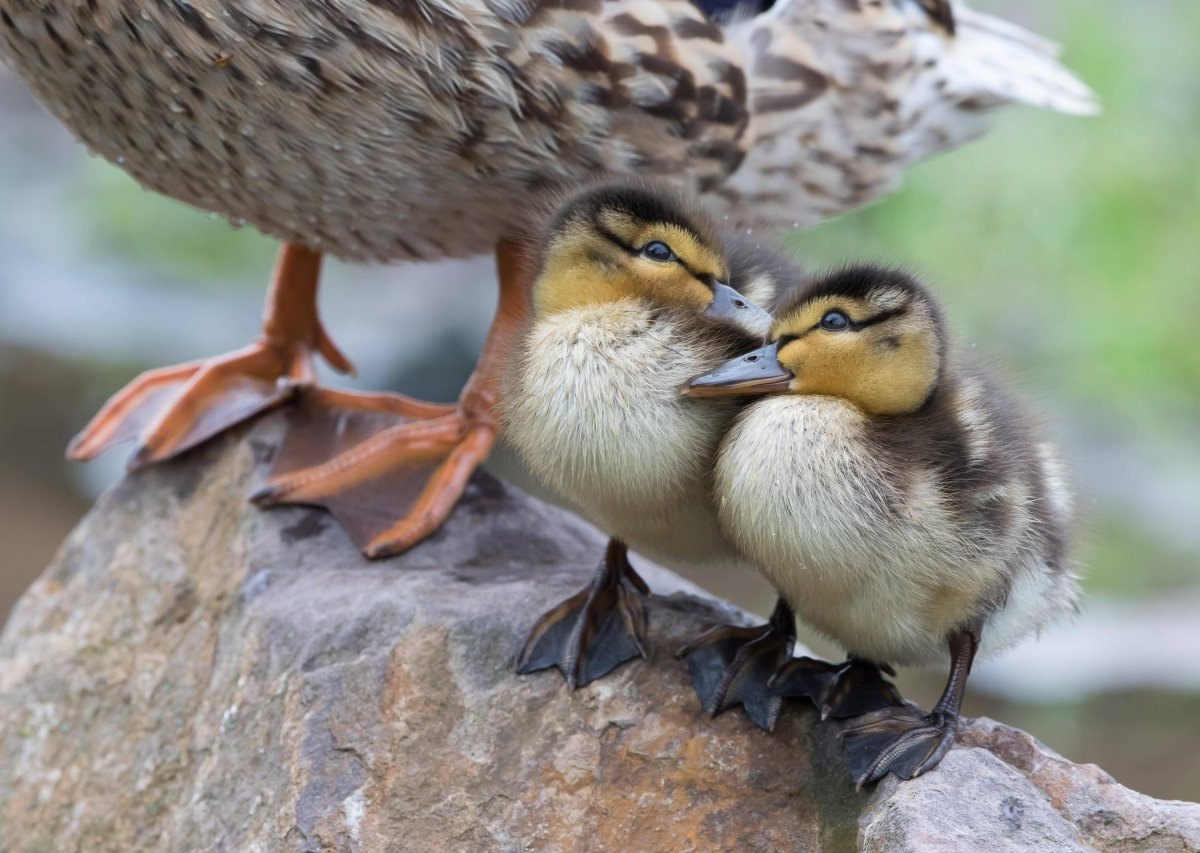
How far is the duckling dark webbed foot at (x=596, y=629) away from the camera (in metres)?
2.06

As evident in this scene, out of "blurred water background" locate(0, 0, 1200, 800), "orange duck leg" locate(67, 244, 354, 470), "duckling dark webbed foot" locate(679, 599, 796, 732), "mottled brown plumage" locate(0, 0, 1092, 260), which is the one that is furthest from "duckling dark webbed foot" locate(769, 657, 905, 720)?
"blurred water background" locate(0, 0, 1200, 800)

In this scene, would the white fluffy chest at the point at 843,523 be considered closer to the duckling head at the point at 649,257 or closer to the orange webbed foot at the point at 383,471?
the duckling head at the point at 649,257

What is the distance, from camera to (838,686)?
6.34 ft

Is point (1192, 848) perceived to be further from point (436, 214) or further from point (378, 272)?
point (378, 272)

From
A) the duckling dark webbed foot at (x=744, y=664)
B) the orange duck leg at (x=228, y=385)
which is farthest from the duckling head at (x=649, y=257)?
the orange duck leg at (x=228, y=385)

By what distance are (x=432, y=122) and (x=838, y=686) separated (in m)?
1.02

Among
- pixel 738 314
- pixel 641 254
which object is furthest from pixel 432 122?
pixel 738 314

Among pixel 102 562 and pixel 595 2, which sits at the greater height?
pixel 595 2

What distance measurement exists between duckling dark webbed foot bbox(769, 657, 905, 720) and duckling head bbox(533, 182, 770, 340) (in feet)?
1.43

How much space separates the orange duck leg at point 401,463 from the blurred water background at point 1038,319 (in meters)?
1.63

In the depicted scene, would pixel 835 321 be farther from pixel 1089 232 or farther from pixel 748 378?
pixel 1089 232

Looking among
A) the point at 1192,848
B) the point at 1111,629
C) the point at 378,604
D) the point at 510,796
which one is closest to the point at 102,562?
the point at 378,604

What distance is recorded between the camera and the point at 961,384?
6.10 feet

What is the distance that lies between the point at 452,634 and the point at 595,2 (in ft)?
3.21
